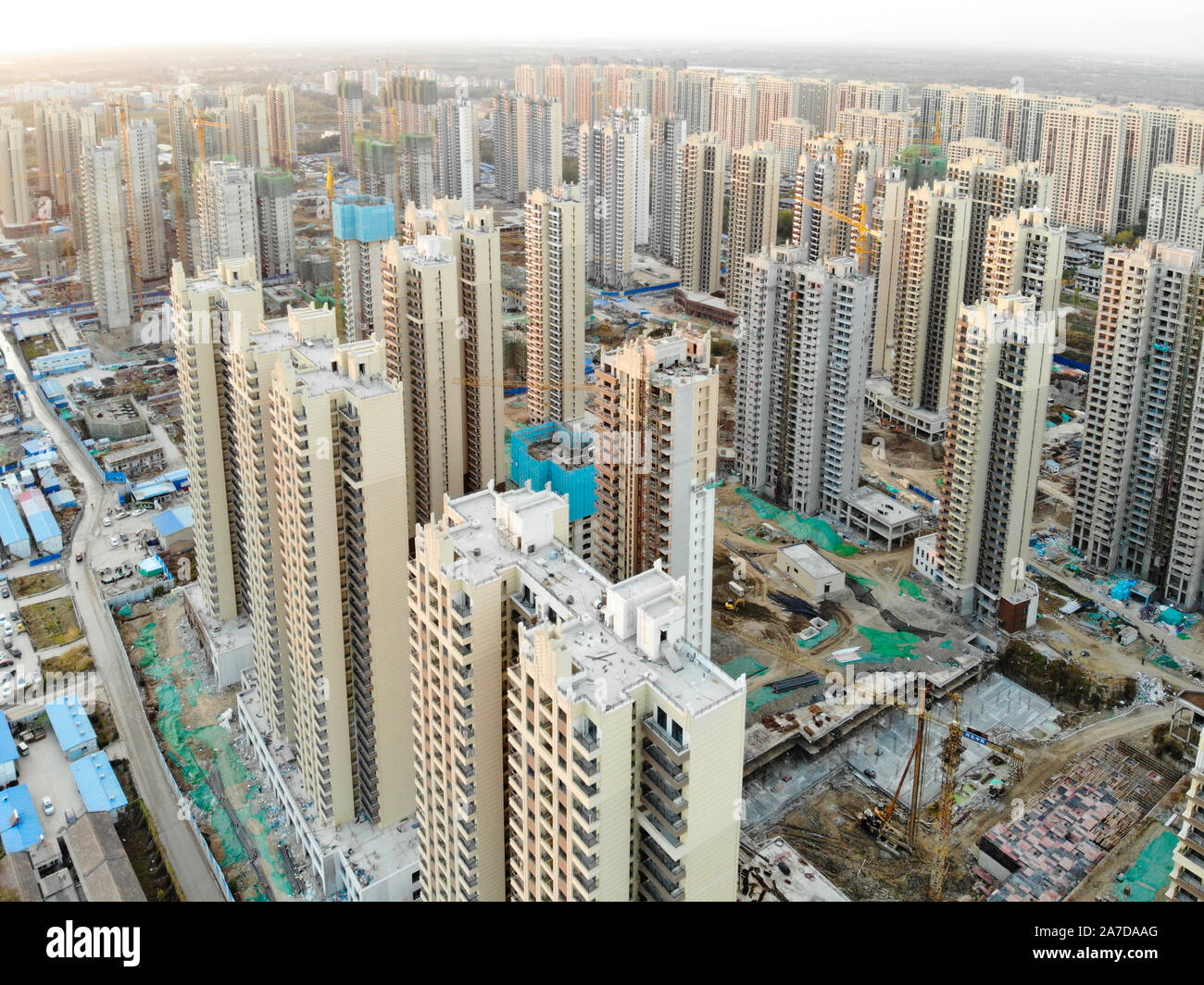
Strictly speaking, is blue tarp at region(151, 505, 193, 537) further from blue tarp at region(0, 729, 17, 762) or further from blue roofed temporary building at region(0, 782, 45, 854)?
blue roofed temporary building at region(0, 782, 45, 854)

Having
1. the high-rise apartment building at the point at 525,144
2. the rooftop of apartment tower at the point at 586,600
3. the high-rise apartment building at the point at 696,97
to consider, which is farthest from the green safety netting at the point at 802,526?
the high-rise apartment building at the point at 696,97

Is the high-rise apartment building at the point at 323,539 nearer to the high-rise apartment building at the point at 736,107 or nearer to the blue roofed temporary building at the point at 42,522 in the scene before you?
the blue roofed temporary building at the point at 42,522

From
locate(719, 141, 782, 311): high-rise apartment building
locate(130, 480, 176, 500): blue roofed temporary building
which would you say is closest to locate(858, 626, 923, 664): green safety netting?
locate(130, 480, 176, 500): blue roofed temporary building

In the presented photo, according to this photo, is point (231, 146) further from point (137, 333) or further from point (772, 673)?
point (772, 673)

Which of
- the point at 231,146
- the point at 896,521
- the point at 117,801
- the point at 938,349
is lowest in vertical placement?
the point at 117,801
